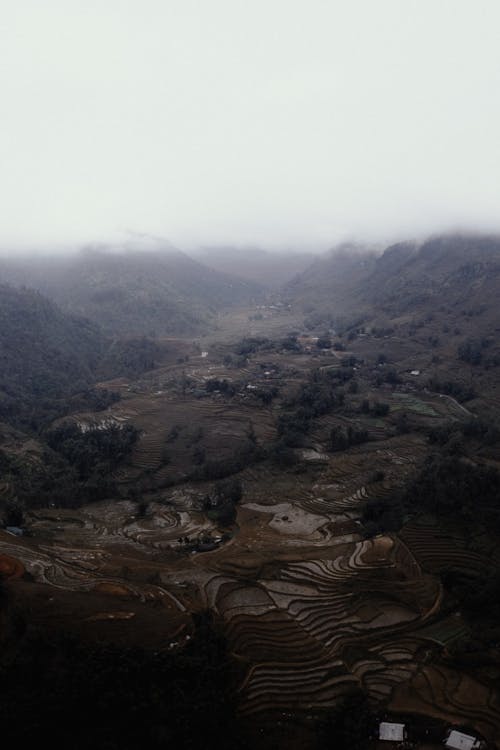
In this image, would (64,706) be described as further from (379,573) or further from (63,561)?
(379,573)

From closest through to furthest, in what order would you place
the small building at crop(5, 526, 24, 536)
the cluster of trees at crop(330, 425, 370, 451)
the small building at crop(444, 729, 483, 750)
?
the small building at crop(444, 729, 483, 750) < the small building at crop(5, 526, 24, 536) < the cluster of trees at crop(330, 425, 370, 451)

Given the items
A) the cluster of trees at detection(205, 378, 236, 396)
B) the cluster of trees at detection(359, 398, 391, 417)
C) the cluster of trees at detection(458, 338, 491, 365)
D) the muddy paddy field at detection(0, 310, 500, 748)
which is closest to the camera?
the muddy paddy field at detection(0, 310, 500, 748)

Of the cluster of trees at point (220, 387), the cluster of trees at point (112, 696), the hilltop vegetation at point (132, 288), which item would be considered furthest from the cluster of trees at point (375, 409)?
the hilltop vegetation at point (132, 288)

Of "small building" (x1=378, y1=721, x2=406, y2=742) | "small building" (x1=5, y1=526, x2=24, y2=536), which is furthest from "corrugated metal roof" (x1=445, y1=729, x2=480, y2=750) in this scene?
"small building" (x1=5, y1=526, x2=24, y2=536)

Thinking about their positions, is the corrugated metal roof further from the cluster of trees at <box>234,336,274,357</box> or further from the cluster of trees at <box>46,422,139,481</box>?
the cluster of trees at <box>234,336,274,357</box>

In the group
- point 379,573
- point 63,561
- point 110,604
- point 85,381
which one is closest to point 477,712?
point 379,573

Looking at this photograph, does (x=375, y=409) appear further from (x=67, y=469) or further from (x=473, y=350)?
(x=67, y=469)

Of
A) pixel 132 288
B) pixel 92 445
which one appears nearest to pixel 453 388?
pixel 92 445

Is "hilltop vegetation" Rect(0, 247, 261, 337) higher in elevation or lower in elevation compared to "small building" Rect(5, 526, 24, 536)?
higher
